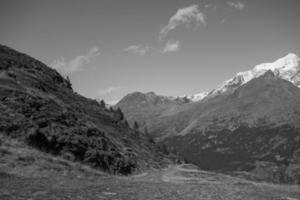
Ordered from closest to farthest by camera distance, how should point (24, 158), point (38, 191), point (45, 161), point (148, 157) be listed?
1. point (38, 191)
2. point (24, 158)
3. point (45, 161)
4. point (148, 157)

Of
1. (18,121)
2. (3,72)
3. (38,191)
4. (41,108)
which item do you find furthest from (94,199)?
(3,72)

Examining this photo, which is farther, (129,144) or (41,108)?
(129,144)

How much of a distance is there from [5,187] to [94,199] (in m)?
5.68

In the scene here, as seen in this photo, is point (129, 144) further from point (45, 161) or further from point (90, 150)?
point (45, 161)

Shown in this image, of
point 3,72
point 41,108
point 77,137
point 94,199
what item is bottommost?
point 94,199

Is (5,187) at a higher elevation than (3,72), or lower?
lower

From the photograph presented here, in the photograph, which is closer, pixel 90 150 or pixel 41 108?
pixel 90 150

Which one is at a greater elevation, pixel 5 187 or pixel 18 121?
pixel 18 121

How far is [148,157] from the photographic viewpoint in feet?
241

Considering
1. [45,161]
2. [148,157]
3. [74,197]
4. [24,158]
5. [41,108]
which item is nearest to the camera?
[74,197]

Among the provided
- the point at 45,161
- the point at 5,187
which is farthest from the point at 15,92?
the point at 5,187

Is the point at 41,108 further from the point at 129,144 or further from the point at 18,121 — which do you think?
the point at 129,144

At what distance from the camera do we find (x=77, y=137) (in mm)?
49594

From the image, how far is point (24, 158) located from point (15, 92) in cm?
2290
